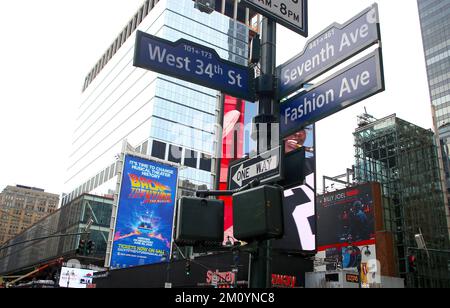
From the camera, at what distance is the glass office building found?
104 metres

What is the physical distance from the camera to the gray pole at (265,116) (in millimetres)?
4625

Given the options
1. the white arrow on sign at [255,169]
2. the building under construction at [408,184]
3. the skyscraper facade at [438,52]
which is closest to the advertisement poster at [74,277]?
the building under construction at [408,184]

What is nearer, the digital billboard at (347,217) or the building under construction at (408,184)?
the digital billboard at (347,217)

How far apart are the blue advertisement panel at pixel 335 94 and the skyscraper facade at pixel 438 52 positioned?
120 meters

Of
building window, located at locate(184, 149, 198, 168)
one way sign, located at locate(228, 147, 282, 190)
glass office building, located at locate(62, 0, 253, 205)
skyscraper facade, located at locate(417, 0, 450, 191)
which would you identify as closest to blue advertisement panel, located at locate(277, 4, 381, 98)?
one way sign, located at locate(228, 147, 282, 190)

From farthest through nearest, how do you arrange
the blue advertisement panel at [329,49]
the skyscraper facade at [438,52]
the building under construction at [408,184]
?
the skyscraper facade at [438,52] → the building under construction at [408,184] → the blue advertisement panel at [329,49]

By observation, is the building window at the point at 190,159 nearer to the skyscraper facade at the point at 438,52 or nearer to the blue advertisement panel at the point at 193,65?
the skyscraper facade at the point at 438,52

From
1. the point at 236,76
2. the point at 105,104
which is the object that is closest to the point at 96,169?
the point at 105,104

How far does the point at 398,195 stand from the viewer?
57.2m

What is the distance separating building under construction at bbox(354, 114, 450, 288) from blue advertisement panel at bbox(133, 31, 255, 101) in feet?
169

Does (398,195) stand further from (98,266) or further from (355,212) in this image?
Result: (98,266)

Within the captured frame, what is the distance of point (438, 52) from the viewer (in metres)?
126
